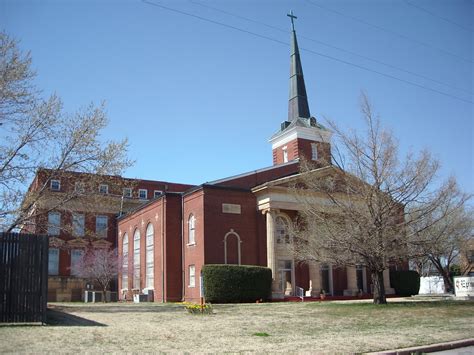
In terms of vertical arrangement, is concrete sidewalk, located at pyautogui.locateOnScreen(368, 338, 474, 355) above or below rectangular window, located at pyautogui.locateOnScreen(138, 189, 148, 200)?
below

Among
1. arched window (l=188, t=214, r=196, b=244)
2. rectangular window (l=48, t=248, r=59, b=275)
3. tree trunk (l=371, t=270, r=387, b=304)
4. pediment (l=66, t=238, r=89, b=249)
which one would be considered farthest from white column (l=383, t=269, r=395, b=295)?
rectangular window (l=48, t=248, r=59, b=275)

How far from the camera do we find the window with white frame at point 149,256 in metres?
41.0

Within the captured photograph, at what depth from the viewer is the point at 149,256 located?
4169 centimetres

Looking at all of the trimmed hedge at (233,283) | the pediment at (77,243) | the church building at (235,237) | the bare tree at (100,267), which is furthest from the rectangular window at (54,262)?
the trimmed hedge at (233,283)

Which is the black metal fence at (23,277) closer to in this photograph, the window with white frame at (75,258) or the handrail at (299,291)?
the handrail at (299,291)

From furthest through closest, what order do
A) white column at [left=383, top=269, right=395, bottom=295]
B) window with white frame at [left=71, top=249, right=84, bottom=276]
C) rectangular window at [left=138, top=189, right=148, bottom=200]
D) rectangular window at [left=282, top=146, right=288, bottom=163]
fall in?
rectangular window at [left=138, top=189, right=148, bottom=200] → window with white frame at [left=71, top=249, right=84, bottom=276] → rectangular window at [left=282, top=146, right=288, bottom=163] → white column at [left=383, top=269, right=395, bottom=295]

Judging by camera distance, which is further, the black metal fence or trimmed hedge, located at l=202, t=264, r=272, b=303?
trimmed hedge, located at l=202, t=264, r=272, b=303

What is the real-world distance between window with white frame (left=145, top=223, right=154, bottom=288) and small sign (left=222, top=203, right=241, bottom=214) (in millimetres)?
8641

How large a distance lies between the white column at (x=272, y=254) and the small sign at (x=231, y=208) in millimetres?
2130

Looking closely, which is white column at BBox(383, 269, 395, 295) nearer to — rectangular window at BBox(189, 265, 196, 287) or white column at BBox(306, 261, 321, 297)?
white column at BBox(306, 261, 321, 297)

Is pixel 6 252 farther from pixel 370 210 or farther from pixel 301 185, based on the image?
pixel 301 185

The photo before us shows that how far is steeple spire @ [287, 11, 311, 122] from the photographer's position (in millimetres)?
47062

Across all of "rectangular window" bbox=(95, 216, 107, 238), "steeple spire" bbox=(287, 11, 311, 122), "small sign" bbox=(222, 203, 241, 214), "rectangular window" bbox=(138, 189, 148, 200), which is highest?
"steeple spire" bbox=(287, 11, 311, 122)

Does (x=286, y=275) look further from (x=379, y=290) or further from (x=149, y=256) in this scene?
(x=379, y=290)
